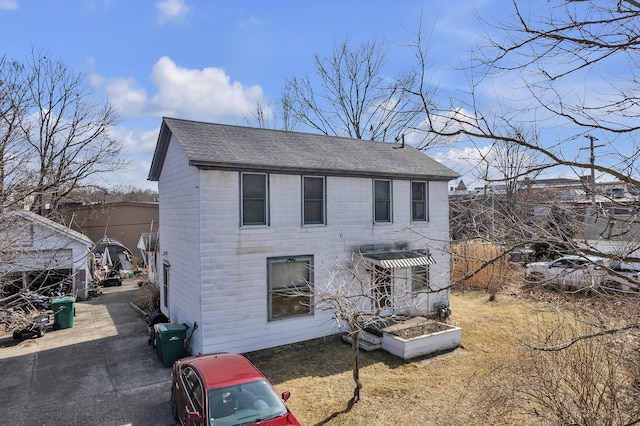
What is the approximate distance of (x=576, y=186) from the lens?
4.59m

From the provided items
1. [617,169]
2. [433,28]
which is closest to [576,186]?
[617,169]

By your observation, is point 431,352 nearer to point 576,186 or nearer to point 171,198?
point 576,186

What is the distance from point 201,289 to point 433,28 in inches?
327

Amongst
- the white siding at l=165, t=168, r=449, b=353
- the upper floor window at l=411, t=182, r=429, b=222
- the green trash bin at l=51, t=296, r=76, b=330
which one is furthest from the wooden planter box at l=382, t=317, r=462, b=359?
the green trash bin at l=51, t=296, r=76, b=330

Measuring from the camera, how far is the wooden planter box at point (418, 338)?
1041 centimetres

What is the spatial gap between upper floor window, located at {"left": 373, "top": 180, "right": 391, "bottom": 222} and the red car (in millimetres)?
7402

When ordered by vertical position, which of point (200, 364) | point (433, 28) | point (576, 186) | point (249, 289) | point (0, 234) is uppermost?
point (433, 28)

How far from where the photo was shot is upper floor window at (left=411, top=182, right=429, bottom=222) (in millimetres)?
13992

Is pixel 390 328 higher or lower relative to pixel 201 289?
lower

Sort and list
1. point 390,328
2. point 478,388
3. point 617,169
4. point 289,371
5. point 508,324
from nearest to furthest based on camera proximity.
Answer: point 617,169 → point 478,388 → point 289,371 → point 390,328 → point 508,324

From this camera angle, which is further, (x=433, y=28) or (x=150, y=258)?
(x=150, y=258)

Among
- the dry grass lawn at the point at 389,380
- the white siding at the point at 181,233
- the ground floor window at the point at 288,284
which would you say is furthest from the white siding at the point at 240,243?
the dry grass lawn at the point at 389,380

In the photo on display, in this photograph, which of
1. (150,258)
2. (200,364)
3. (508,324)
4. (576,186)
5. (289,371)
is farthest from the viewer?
(150,258)

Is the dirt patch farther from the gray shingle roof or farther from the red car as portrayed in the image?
the red car
